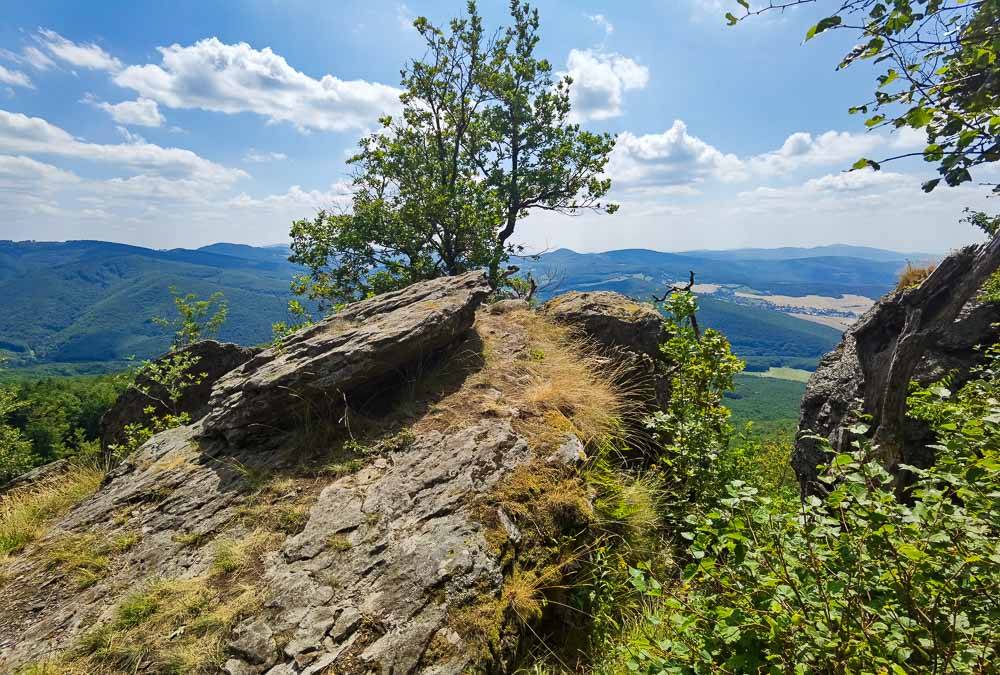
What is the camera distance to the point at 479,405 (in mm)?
8078

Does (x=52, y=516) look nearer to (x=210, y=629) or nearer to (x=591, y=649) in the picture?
(x=210, y=629)

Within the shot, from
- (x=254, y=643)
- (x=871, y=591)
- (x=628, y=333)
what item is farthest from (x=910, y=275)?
(x=254, y=643)

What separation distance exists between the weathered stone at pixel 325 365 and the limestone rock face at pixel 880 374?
916 cm

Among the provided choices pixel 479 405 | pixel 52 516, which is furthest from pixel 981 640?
pixel 52 516

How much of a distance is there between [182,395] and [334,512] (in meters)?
9.25

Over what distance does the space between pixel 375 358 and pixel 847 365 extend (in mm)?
14148

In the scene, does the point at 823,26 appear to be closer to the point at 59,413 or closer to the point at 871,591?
the point at 871,591

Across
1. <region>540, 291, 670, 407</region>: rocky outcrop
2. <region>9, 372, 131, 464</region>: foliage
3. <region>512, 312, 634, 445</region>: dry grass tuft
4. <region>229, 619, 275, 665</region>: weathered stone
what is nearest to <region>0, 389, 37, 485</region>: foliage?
<region>9, 372, 131, 464</region>: foliage

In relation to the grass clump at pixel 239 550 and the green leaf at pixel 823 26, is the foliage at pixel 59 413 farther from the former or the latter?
the green leaf at pixel 823 26

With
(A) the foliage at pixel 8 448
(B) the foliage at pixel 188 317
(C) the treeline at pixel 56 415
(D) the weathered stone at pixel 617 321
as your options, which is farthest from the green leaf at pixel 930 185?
(C) the treeline at pixel 56 415

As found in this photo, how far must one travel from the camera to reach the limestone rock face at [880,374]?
10.7 m

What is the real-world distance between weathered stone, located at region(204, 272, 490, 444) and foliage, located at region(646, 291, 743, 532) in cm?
432

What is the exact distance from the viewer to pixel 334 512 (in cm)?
613

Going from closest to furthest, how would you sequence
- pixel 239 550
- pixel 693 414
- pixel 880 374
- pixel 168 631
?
pixel 168 631
pixel 239 550
pixel 693 414
pixel 880 374
